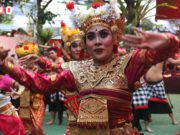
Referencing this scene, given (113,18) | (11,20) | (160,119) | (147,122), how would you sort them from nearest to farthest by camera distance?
(113,18) < (147,122) < (160,119) < (11,20)

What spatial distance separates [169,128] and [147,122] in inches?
18.0

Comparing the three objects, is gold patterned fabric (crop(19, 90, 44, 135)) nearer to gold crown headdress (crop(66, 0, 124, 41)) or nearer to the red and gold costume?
gold crown headdress (crop(66, 0, 124, 41))

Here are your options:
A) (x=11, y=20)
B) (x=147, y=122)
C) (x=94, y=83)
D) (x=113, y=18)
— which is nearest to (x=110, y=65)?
(x=94, y=83)

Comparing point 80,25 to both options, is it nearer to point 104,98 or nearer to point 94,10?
point 94,10

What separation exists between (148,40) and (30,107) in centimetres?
455

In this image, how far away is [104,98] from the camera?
363cm

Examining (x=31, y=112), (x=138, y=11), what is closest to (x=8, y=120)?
(x=31, y=112)

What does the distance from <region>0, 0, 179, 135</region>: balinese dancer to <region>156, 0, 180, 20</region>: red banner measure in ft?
17.9

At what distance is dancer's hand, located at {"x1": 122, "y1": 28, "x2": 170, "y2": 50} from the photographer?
3.01 m

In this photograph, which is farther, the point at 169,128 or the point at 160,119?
the point at 160,119

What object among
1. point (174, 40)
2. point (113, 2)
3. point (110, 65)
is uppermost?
point (113, 2)

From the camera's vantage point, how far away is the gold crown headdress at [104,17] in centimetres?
389

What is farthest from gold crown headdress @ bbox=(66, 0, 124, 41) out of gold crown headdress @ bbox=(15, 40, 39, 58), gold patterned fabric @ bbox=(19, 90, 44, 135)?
gold patterned fabric @ bbox=(19, 90, 44, 135)

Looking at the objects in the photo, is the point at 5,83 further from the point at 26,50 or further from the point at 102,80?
the point at 102,80
